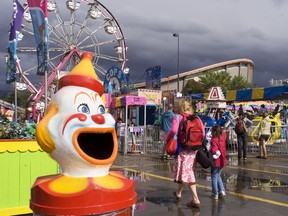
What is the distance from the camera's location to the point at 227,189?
24.8 feet

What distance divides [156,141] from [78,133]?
39.4ft

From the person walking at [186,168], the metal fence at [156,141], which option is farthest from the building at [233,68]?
the person walking at [186,168]

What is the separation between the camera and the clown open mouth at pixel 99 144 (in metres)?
3.53

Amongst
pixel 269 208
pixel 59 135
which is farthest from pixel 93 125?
pixel 269 208

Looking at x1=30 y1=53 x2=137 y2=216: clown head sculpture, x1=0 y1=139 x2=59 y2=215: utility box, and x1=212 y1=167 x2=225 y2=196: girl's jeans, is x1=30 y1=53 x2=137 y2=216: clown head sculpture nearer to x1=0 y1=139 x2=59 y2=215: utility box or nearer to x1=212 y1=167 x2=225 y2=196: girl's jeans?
x1=0 y1=139 x2=59 y2=215: utility box

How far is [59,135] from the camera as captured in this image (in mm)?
3441

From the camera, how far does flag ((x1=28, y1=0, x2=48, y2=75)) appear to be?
822 cm

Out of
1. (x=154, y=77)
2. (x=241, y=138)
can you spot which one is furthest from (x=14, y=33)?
(x=241, y=138)

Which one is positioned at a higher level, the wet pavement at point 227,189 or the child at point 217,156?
the child at point 217,156

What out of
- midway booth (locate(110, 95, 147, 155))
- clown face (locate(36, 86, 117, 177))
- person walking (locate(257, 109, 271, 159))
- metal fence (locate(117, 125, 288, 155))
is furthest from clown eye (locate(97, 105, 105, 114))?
metal fence (locate(117, 125, 288, 155))

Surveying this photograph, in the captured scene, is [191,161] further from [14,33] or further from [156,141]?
[14,33]

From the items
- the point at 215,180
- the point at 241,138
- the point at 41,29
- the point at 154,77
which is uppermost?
the point at 154,77

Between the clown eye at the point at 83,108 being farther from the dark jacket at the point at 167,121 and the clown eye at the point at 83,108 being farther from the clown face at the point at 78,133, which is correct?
the dark jacket at the point at 167,121

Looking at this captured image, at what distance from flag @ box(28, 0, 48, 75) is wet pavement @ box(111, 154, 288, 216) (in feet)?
10.7
